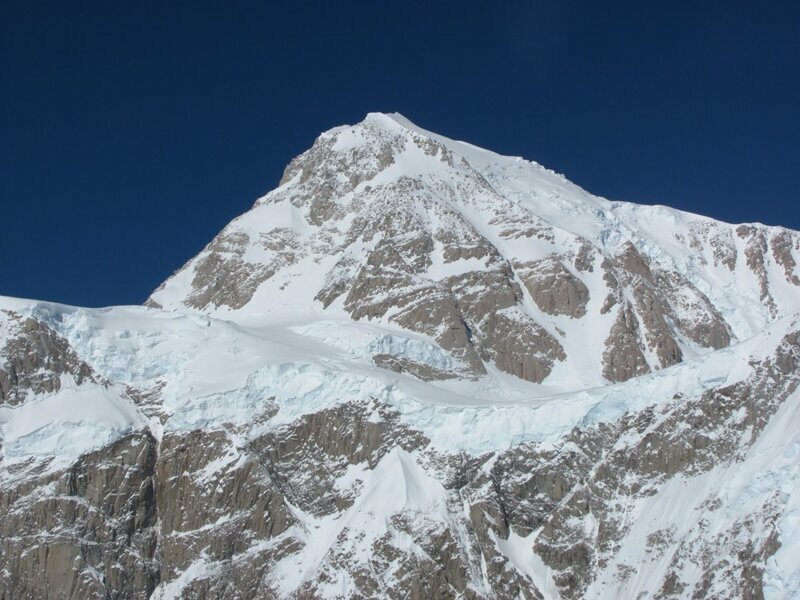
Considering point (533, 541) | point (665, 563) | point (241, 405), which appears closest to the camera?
point (665, 563)

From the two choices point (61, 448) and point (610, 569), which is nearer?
point (610, 569)

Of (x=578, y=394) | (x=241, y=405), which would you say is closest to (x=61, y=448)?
(x=241, y=405)

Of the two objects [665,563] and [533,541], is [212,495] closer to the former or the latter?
[533,541]

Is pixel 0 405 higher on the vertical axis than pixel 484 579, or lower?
higher

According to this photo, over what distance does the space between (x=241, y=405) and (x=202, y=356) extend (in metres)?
14.2

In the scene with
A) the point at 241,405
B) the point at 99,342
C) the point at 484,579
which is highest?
the point at 99,342

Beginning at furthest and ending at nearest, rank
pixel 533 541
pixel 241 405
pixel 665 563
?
pixel 241 405 < pixel 533 541 < pixel 665 563

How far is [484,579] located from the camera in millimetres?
157375

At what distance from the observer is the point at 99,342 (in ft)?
615

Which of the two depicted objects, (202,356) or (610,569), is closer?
(610,569)

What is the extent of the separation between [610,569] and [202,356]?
67.8m

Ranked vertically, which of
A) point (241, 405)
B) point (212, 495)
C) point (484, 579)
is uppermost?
point (241, 405)

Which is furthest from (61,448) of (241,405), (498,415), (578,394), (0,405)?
(578,394)

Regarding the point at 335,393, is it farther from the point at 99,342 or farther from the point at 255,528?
the point at 99,342
